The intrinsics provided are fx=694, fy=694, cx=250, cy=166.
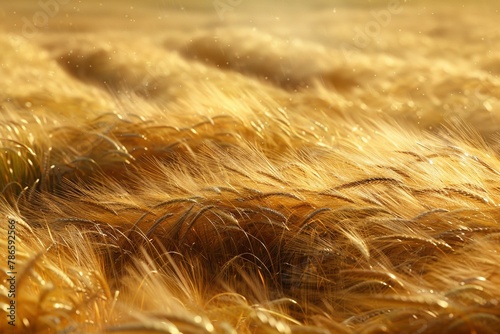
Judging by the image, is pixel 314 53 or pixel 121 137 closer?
pixel 121 137

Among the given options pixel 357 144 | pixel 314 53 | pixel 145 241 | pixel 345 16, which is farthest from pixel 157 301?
pixel 345 16

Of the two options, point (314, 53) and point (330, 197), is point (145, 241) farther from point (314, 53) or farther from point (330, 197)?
point (314, 53)

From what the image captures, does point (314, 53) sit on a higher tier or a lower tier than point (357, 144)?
lower

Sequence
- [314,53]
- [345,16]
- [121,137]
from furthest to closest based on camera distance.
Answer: [345,16] < [314,53] < [121,137]

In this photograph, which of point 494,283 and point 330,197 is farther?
point 330,197

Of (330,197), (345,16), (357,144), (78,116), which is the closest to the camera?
(330,197)

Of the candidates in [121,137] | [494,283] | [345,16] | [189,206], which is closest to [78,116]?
[121,137]

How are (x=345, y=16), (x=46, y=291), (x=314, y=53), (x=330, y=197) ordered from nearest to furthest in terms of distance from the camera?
(x=46, y=291)
(x=330, y=197)
(x=314, y=53)
(x=345, y=16)

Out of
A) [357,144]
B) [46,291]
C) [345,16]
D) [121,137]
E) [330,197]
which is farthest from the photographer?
[345,16]

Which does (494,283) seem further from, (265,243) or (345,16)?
(345,16)
